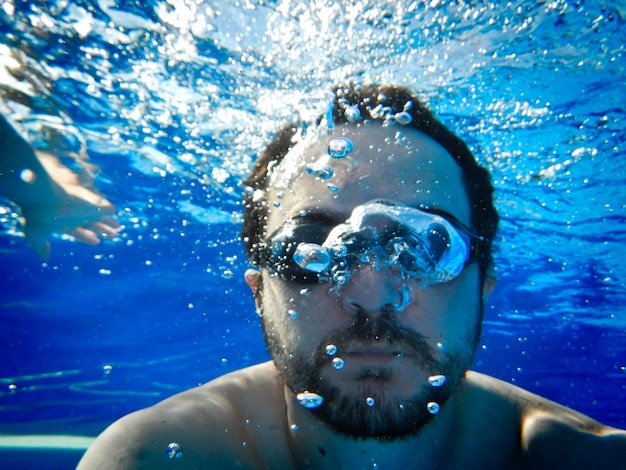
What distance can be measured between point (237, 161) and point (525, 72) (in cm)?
589

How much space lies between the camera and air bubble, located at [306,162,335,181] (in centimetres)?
379

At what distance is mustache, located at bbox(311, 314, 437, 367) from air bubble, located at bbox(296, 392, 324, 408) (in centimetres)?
29

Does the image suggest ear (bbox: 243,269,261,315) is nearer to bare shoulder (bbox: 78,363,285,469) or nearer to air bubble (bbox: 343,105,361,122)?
bare shoulder (bbox: 78,363,285,469)

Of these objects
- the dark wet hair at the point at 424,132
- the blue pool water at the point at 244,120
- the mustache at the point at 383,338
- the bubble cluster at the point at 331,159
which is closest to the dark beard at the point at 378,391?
the mustache at the point at 383,338

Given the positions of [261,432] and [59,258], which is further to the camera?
[59,258]

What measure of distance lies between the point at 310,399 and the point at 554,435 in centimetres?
245

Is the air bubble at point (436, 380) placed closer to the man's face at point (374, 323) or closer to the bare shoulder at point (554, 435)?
the man's face at point (374, 323)

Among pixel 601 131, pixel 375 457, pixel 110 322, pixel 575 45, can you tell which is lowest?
pixel 110 322

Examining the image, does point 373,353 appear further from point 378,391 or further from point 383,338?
point 378,391

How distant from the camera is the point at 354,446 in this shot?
134 inches

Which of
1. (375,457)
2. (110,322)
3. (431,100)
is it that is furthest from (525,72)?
(110,322)

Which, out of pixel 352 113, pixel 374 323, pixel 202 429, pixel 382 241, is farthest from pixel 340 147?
pixel 202 429

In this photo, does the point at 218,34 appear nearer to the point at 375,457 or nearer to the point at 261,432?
the point at 261,432

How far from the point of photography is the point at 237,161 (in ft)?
29.6
